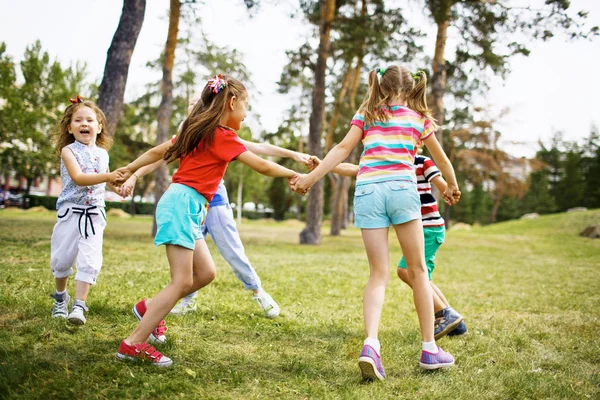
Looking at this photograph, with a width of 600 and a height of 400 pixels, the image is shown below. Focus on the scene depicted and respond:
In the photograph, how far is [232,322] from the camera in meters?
4.64

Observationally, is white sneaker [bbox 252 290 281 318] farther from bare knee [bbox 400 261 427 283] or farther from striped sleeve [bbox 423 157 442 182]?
striped sleeve [bbox 423 157 442 182]

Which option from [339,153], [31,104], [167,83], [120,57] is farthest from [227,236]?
[31,104]

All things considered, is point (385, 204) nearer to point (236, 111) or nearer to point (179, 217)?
point (236, 111)

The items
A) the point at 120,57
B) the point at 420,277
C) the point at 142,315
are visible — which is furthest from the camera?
the point at 120,57

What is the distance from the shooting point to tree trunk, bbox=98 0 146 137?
9.88 meters

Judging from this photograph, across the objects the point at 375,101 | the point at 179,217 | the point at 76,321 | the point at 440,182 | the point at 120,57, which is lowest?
the point at 76,321

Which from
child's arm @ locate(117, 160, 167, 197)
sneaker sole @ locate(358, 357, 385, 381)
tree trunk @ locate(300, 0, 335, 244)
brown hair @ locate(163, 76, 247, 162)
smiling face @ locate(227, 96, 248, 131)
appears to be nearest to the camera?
sneaker sole @ locate(358, 357, 385, 381)

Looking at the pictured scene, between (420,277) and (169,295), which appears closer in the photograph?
(169,295)

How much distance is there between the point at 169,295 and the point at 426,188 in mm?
2443

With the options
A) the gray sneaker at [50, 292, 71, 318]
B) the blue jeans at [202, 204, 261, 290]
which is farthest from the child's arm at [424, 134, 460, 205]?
the gray sneaker at [50, 292, 71, 318]

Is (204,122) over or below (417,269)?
over

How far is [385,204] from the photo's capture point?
3.42m

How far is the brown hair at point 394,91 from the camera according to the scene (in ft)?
11.6

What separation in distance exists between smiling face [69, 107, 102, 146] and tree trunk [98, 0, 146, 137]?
5.86 meters
